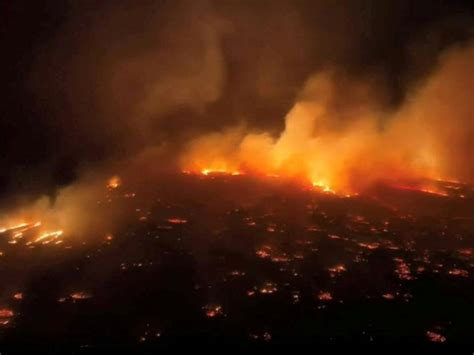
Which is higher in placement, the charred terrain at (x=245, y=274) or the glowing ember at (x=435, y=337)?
the charred terrain at (x=245, y=274)

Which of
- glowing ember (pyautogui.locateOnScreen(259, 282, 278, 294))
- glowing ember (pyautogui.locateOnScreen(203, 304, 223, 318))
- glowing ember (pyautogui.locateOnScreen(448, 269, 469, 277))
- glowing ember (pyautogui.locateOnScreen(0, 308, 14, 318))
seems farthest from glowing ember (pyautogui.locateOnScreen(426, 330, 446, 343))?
glowing ember (pyautogui.locateOnScreen(0, 308, 14, 318))

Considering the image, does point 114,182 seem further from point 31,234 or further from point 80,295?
point 80,295

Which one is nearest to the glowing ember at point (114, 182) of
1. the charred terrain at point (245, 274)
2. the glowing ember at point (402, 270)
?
the charred terrain at point (245, 274)

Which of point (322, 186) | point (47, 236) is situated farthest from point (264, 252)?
point (322, 186)

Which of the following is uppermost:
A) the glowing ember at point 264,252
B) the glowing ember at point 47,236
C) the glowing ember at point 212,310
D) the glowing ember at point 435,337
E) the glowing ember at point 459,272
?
the glowing ember at point 47,236

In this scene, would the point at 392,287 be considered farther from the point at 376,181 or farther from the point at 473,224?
the point at 376,181

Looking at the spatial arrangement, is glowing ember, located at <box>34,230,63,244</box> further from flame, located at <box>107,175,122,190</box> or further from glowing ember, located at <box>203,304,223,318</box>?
glowing ember, located at <box>203,304,223,318</box>

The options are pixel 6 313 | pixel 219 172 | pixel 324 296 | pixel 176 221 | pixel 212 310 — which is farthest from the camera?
pixel 219 172

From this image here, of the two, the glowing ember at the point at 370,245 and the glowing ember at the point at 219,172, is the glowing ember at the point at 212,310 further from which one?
the glowing ember at the point at 219,172

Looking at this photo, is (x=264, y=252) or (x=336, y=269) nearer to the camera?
(x=336, y=269)
